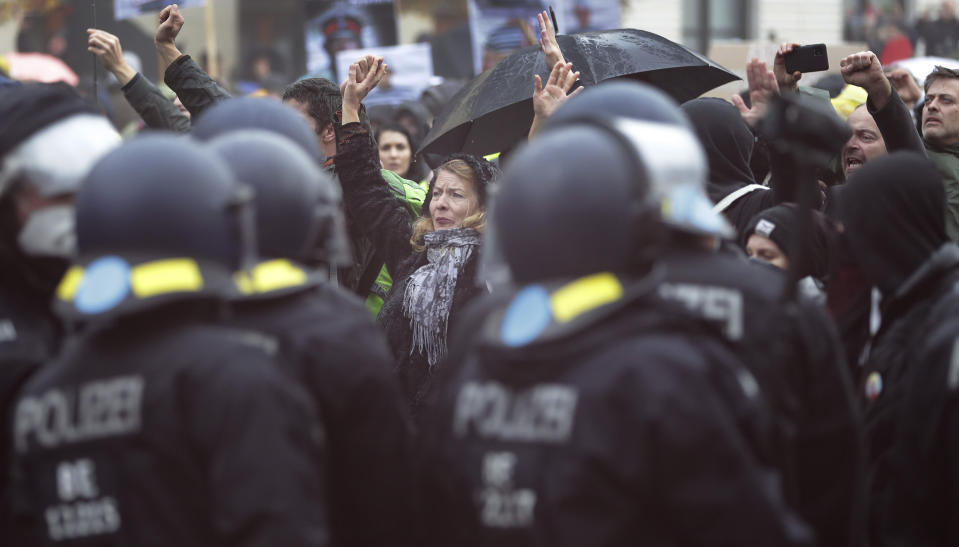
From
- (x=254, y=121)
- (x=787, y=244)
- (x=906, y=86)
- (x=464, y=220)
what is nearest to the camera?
(x=254, y=121)

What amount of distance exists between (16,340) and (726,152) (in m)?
3.00

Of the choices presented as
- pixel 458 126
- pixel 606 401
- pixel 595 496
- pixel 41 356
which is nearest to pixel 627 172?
pixel 606 401

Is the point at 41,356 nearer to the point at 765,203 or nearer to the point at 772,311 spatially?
the point at 772,311

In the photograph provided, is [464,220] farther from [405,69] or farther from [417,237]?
[405,69]

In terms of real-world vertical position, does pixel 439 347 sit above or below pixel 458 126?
below

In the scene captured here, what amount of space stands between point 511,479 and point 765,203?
2.71 metres

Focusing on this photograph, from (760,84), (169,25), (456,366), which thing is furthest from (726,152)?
(456,366)

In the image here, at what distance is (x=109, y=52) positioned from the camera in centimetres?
492

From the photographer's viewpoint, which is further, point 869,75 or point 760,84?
point 760,84

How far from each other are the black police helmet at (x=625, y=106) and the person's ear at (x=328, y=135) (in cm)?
302

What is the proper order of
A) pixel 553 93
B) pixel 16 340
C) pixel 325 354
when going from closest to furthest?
1. pixel 325 354
2. pixel 16 340
3. pixel 553 93

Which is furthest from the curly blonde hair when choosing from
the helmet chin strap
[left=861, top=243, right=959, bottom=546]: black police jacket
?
the helmet chin strap

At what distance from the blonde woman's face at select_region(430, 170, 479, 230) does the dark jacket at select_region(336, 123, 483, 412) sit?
16cm

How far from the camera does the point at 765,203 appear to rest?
15.2 feet
